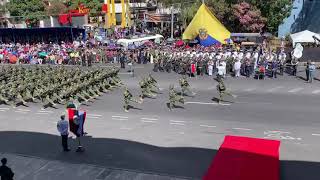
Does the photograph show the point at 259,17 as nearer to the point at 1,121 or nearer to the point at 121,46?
the point at 121,46

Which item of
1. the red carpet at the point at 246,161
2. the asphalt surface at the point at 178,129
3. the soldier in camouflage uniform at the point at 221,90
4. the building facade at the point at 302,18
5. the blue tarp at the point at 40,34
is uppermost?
the building facade at the point at 302,18

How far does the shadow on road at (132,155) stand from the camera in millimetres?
13047

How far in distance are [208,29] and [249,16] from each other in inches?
317

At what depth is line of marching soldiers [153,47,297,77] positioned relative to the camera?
28.7 metres

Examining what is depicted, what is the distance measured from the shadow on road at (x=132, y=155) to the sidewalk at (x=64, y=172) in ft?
1.27

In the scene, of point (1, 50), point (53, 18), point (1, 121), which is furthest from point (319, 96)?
point (53, 18)

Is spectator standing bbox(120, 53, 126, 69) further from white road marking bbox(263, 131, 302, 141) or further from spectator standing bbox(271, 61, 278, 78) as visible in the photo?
white road marking bbox(263, 131, 302, 141)

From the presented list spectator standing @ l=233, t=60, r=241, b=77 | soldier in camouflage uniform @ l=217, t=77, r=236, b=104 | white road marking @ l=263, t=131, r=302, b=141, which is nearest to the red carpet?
white road marking @ l=263, t=131, r=302, b=141

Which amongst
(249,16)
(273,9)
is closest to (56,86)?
(249,16)

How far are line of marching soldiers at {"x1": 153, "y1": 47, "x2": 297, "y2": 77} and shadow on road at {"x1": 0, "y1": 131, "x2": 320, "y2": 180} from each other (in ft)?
46.2

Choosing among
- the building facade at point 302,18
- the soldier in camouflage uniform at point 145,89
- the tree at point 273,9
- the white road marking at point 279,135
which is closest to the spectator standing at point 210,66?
the soldier in camouflage uniform at point 145,89

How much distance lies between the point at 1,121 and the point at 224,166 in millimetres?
11716

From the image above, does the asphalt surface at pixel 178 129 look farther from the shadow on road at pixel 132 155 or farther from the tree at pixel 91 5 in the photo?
the tree at pixel 91 5

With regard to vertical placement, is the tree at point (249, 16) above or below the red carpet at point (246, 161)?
above
